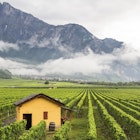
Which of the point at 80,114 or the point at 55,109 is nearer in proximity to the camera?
the point at 55,109

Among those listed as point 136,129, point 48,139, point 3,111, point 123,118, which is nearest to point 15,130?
point 48,139

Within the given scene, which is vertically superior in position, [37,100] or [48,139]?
[37,100]

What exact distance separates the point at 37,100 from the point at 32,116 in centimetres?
205

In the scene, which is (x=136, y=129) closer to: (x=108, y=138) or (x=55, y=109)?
(x=108, y=138)

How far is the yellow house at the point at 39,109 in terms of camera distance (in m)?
45.0

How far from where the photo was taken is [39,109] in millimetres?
45281

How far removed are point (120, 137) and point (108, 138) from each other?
6733 millimetres

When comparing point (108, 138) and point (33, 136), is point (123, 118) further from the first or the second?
point (33, 136)

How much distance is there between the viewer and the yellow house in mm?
45000

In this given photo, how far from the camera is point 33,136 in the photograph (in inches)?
1214

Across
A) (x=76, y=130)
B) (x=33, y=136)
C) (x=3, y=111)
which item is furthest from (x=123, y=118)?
(x=3, y=111)

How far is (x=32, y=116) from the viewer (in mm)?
45031

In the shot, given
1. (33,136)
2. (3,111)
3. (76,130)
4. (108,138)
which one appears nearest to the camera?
(33,136)

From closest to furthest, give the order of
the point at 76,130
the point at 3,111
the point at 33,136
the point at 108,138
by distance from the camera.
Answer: the point at 33,136 < the point at 108,138 < the point at 76,130 < the point at 3,111
